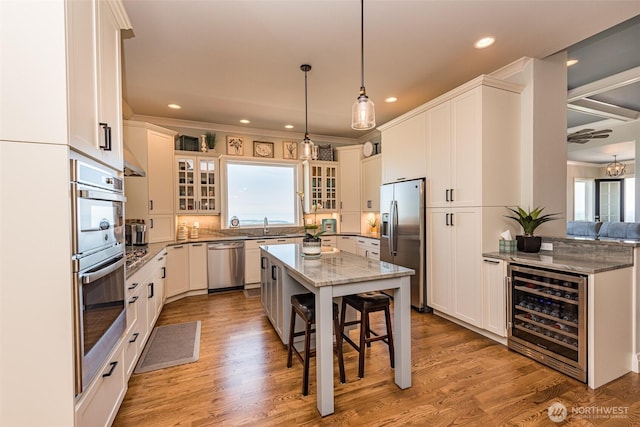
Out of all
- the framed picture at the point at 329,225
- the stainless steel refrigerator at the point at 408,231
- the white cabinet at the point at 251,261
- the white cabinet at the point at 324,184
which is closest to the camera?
the stainless steel refrigerator at the point at 408,231

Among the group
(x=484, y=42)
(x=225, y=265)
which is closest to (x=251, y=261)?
(x=225, y=265)

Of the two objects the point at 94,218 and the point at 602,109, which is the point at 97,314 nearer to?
the point at 94,218

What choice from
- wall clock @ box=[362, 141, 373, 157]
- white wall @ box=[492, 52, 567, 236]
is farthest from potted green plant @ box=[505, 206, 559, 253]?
wall clock @ box=[362, 141, 373, 157]

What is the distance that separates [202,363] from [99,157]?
6.22ft

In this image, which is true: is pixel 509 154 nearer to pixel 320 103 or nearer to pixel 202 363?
pixel 320 103

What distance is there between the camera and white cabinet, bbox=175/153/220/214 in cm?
472

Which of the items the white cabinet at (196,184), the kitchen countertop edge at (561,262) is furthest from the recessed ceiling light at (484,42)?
the white cabinet at (196,184)

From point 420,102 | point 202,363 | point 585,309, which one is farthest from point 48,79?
point 420,102

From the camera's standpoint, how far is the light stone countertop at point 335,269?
191cm

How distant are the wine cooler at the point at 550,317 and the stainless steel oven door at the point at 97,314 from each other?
3.11m

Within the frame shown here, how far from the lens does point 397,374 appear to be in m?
2.14

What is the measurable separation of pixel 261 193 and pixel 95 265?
4.17 meters

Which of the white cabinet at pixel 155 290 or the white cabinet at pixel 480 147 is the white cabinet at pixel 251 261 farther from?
the white cabinet at pixel 480 147

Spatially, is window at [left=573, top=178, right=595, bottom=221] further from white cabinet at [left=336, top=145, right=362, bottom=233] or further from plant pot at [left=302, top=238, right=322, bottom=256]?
plant pot at [left=302, top=238, right=322, bottom=256]
